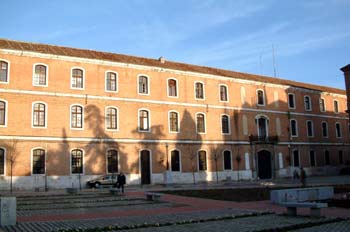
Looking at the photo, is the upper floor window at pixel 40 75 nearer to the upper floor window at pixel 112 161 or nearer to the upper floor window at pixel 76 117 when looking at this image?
the upper floor window at pixel 76 117

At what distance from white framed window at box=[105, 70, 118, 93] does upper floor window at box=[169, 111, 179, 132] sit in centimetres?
600

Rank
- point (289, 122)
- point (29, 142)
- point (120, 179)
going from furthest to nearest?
point (289, 122)
point (29, 142)
point (120, 179)

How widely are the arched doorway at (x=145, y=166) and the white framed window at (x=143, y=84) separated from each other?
17.8ft

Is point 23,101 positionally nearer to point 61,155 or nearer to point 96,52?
point 61,155

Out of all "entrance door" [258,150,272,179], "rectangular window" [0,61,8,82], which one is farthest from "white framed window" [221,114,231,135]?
"rectangular window" [0,61,8,82]

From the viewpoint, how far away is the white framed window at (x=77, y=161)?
33.4m

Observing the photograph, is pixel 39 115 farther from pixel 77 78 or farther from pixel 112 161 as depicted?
pixel 112 161

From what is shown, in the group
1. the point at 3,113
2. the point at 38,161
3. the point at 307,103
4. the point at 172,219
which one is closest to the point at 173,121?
the point at 38,161

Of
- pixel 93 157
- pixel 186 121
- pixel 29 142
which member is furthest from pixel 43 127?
pixel 186 121

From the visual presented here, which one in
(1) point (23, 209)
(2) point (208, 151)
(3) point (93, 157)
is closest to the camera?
(1) point (23, 209)

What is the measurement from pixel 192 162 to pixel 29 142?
15206 mm

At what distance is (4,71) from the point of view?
31.8 meters

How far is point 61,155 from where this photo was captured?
108 feet

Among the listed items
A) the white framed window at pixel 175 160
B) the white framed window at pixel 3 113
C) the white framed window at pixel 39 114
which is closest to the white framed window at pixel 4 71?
the white framed window at pixel 3 113
